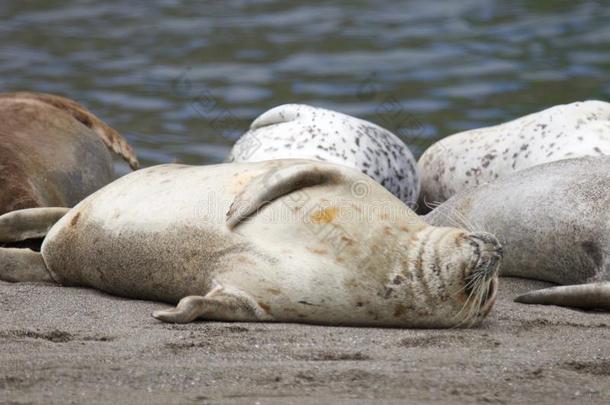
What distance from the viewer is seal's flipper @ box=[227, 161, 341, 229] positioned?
4.69m

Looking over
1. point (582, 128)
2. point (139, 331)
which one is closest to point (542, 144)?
point (582, 128)

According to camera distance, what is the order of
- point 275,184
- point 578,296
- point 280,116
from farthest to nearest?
point 280,116 → point 578,296 → point 275,184

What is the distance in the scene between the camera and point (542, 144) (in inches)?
278

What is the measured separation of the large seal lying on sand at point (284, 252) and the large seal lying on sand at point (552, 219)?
1.07 m

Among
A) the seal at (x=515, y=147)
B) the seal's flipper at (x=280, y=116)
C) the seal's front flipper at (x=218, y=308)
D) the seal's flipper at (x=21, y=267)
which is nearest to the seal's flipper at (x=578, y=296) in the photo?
the seal's front flipper at (x=218, y=308)

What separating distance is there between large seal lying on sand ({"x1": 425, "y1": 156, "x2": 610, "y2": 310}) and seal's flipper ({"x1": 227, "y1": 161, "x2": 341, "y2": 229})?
3.60 feet

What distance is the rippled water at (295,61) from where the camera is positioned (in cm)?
1246

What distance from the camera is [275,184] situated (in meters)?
4.74

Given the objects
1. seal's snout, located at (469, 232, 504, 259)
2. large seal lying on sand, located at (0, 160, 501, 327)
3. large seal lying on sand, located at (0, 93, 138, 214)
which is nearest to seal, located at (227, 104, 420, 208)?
large seal lying on sand, located at (0, 93, 138, 214)

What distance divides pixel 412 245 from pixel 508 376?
0.95 metres

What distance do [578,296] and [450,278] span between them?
34.4 inches

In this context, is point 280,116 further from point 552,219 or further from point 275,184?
point 275,184

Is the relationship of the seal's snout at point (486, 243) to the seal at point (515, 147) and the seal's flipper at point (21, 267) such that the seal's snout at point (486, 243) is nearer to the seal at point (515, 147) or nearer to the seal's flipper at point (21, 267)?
the seal's flipper at point (21, 267)

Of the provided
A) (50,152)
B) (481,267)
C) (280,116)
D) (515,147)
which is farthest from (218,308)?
(280,116)
